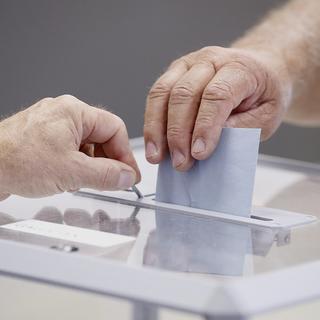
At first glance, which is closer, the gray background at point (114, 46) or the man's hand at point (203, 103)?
the man's hand at point (203, 103)

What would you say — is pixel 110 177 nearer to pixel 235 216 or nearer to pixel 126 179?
pixel 126 179

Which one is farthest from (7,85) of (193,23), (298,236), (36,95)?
(298,236)

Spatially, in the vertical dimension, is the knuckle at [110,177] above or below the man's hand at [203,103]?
below

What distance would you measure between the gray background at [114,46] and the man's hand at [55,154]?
2308mm

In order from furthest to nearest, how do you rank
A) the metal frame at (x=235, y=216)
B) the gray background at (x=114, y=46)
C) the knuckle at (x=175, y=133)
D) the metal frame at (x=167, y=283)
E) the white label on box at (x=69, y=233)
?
the gray background at (x=114, y=46), the knuckle at (x=175, y=133), the metal frame at (x=235, y=216), the white label on box at (x=69, y=233), the metal frame at (x=167, y=283)

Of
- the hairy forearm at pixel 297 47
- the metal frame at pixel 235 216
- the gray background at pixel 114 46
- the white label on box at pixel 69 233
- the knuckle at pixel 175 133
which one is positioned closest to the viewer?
the white label on box at pixel 69 233

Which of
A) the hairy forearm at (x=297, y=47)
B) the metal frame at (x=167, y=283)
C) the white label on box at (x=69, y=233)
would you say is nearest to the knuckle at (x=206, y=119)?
the white label on box at (x=69, y=233)

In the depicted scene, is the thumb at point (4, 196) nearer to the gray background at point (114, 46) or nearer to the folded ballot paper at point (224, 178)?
the folded ballot paper at point (224, 178)

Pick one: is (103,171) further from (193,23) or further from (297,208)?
(193,23)

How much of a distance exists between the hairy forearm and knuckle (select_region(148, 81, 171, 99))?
53 cm

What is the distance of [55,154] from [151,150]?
0.52 feet

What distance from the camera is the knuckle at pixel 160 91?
1.32 m

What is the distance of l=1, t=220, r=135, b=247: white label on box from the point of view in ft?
3.24

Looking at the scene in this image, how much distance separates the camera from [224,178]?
115cm
